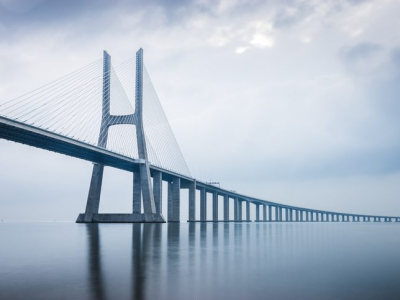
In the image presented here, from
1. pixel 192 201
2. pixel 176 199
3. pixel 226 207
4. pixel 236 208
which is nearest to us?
pixel 176 199

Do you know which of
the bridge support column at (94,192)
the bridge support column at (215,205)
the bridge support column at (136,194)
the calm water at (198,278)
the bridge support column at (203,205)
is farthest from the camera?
the bridge support column at (215,205)

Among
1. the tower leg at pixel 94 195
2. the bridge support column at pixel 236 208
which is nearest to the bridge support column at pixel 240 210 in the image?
the bridge support column at pixel 236 208

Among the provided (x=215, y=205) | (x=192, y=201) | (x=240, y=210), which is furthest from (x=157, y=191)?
(x=240, y=210)

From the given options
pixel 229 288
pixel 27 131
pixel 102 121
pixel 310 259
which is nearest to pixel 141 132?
pixel 102 121

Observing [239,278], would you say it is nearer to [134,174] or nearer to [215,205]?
[134,174]

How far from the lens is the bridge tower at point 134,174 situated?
182 feet

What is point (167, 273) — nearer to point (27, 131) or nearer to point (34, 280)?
point (34, 280)

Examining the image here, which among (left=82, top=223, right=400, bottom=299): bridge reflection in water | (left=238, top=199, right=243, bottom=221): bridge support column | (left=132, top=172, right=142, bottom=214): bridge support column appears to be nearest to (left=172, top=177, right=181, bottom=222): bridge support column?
(left=132, top=172, right=142, bottom=214): bridge support column

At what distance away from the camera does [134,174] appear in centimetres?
5894

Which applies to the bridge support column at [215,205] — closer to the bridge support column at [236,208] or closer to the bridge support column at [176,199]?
the bridge support column at [236,208]

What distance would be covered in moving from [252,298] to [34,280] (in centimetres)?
459

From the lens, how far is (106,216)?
60.1m

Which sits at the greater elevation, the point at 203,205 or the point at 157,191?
the point at 157,191

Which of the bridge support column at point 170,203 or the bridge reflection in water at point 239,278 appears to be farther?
the bridge support column at point 170,203
